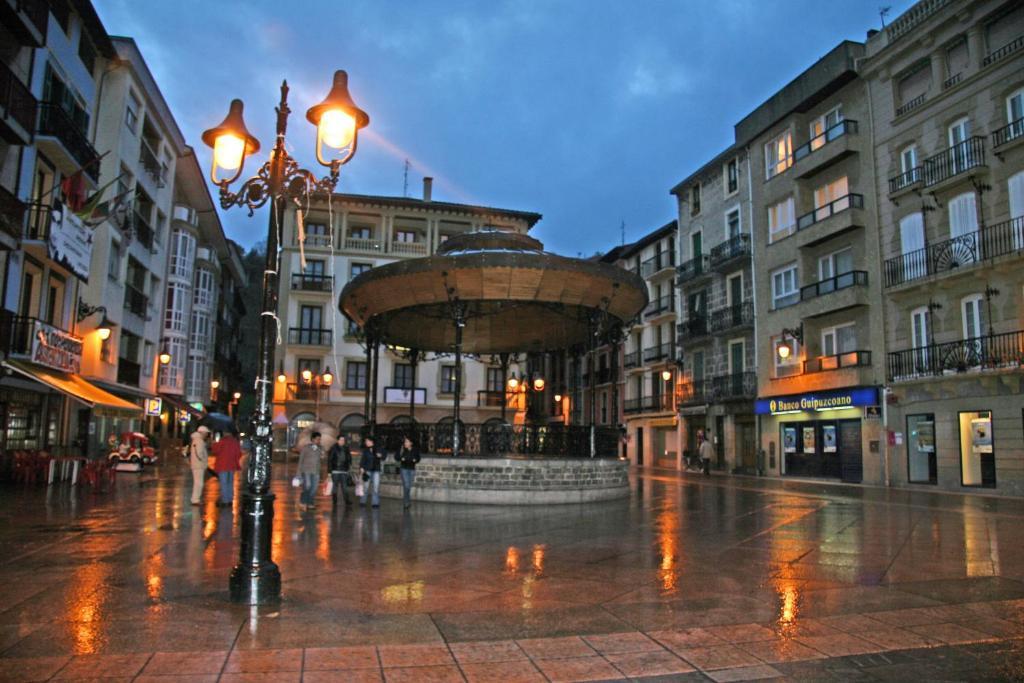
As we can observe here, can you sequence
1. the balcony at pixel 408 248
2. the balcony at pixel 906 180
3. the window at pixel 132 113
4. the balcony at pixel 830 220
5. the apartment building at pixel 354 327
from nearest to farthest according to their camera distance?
1. the balcony at pixel 906 180
2. the balcony at pixel 830 220
3. the window at pixel 132 113
4. the apartment building at pixel 354 327
5. the balcony at pixel 408 248

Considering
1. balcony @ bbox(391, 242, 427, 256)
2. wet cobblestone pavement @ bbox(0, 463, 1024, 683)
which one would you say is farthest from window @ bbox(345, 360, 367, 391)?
wet cobblestone pavement @ bbox(0, 463, 1024, 683)

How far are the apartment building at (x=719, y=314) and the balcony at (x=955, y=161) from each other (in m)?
10.4

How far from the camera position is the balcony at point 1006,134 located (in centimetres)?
2189

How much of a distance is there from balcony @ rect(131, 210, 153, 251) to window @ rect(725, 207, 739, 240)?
2789 cm

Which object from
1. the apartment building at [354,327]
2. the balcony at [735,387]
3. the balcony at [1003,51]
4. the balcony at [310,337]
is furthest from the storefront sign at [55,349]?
the balcony at [1003,51]

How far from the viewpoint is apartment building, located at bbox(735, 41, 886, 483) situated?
27.5 meters

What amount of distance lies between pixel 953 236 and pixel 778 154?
432 inches

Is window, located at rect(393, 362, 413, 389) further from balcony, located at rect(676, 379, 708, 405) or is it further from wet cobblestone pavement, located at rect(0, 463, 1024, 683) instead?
wet cobblestone pavement, located at rect(0, 463, 1024, 683)

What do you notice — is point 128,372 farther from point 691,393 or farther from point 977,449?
point 977,449

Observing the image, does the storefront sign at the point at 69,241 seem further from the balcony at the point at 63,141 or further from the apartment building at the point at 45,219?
the balcony at the point at 63,141

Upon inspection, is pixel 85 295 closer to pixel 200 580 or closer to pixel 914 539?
pixel 200 580

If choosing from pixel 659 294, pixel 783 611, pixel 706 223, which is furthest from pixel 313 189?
pixel 659 294

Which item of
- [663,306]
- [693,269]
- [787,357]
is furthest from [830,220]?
[663,306]

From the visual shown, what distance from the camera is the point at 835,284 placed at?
28.9m
